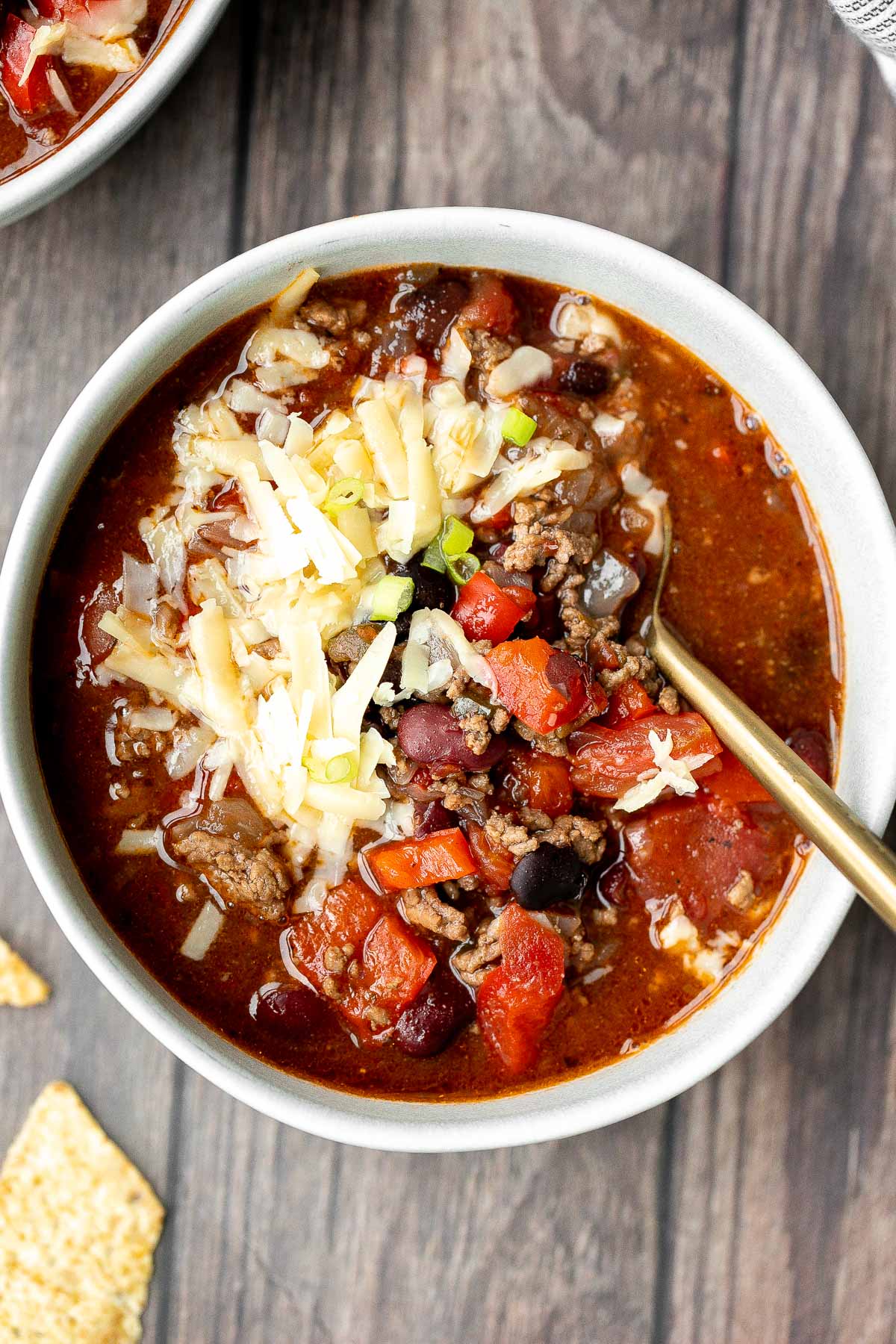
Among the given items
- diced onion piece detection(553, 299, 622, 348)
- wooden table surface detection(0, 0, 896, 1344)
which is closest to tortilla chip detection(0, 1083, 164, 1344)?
wooden table surface detection(0, 0, 896, 1344)

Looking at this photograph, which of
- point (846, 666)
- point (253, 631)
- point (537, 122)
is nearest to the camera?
point (253, 631)

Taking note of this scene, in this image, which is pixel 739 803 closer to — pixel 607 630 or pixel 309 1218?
pixel 607 630

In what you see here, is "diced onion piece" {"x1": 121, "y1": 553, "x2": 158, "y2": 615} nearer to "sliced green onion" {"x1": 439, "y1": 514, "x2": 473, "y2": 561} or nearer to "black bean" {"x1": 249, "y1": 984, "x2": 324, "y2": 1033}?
"sliced green onion" {"x1": 439, "y1": 514, "x2": 473, "y2": 561}

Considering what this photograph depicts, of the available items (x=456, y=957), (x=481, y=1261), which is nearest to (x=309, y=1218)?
(x=481, y=1261)

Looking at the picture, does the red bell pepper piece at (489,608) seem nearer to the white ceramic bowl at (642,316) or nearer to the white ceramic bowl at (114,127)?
the white ceramic bowl at (642,316)

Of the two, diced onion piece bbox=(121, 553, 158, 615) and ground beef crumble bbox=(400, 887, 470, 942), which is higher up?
diced onion piece bbox=(121, 553, 158, 615)
